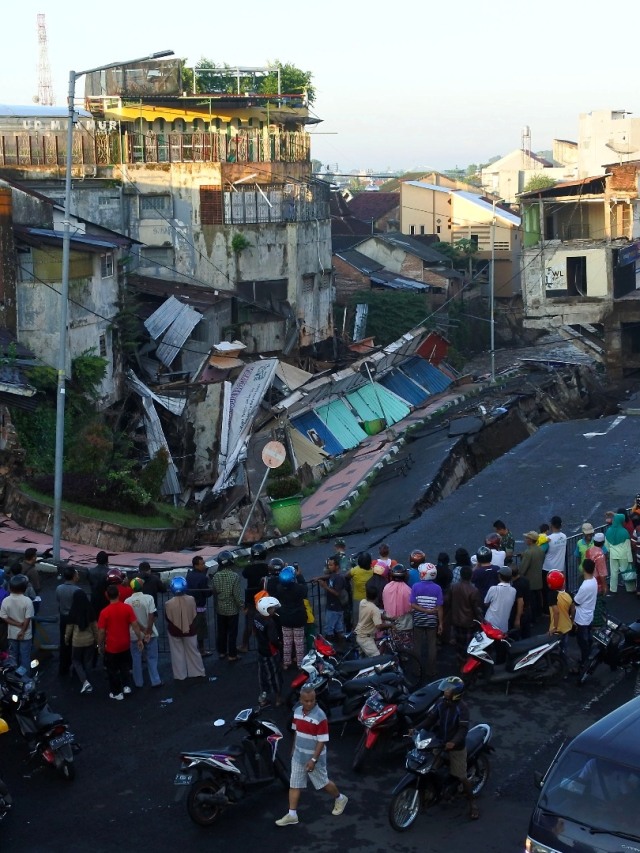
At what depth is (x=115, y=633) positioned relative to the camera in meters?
11.9

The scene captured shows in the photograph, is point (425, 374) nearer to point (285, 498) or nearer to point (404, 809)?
point (285, 498)

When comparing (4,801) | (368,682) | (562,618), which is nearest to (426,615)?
(368,682)

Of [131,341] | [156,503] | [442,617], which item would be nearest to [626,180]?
[131,341]

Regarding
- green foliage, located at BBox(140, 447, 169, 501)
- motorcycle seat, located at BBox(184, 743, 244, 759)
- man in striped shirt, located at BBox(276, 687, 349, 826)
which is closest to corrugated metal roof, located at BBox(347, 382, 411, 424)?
green foliage, located at BBox(140, 447, 169, 501)

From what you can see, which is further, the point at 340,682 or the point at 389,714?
the point at 340,682

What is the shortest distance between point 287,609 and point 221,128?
1327 inches

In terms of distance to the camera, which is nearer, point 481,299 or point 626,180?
point 626,180

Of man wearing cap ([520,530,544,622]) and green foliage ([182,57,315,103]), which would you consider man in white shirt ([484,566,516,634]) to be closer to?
man wearing cap ([520,530,544,622])

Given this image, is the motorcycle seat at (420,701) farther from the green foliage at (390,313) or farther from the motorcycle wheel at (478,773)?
the green foliage at (390,313)

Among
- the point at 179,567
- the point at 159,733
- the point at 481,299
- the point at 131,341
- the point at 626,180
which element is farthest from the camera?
the point at 481,299

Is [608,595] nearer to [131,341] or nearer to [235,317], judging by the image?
[131,341]

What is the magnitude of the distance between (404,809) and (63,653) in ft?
16.4

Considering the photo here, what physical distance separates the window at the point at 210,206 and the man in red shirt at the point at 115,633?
26.2 meters

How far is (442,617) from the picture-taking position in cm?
1275
